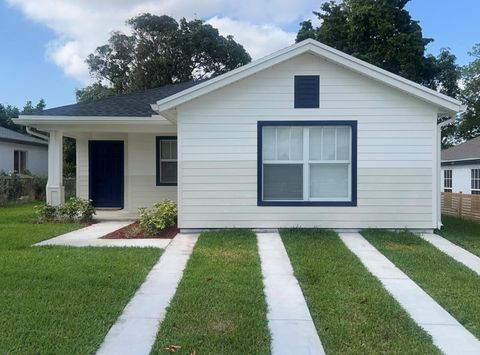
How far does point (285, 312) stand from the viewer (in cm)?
489

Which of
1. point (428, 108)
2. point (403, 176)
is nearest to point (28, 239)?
point (403, 176)

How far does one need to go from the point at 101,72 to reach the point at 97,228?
89.0 ft

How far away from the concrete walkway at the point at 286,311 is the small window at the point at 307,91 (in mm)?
3417

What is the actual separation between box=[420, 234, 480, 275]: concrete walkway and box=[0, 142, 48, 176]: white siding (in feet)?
65.4

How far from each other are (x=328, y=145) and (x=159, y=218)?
3749 mm

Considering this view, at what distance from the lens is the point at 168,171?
508 inches

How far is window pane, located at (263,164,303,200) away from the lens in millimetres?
9773

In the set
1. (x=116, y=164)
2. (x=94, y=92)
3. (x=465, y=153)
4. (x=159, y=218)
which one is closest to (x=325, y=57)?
(x=159, y=218)

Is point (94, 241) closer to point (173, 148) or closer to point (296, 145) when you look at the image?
point (296, 145)

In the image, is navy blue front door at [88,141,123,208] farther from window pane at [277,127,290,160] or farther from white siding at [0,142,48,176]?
white siding at [0,142,48,176]

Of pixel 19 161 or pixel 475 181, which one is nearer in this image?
pixel 475 181

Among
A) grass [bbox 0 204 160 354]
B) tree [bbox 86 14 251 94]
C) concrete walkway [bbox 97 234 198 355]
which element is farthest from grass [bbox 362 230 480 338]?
tree [bbox 86 14 251 94]

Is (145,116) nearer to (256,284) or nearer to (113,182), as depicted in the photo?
(113,182)

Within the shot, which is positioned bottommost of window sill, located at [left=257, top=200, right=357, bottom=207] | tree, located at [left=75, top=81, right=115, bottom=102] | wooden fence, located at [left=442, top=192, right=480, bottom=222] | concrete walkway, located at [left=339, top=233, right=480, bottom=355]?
concrete walkway, located at [left=339, top=233, right=480, bottom=355]
